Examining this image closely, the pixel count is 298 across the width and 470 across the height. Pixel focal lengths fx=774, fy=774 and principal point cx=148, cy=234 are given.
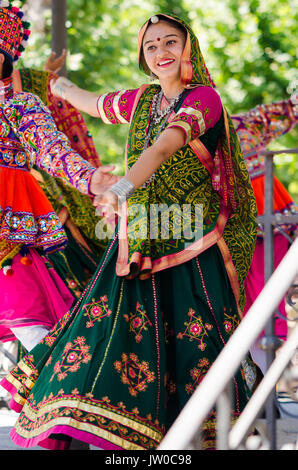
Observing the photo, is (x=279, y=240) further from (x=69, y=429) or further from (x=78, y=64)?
(x=78, y=64)

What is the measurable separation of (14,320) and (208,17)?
9527mm

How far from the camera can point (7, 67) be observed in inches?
133

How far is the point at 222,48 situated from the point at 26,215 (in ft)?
30.0

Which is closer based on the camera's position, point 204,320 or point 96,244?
point 204,320

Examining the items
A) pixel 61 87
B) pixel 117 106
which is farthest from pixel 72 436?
pixel 61 87

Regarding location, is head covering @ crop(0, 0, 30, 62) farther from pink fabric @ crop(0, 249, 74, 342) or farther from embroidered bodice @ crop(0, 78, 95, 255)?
pink fabric @ crop(0, 249, 74, 342)

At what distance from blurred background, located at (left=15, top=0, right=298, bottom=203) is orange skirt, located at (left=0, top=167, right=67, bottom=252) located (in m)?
7.26

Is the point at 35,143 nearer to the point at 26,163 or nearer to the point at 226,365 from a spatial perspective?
the point at 26,163

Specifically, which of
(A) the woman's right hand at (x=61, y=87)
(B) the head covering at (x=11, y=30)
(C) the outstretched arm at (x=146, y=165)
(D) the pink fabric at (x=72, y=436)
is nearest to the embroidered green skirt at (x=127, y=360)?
(D) the pink fabric at (x=72, y=436)

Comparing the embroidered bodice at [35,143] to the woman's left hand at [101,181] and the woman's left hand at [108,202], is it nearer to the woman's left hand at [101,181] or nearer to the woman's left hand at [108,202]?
the woman's left hand at [101,181]

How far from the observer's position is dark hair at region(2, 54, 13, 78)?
335 centimetres
